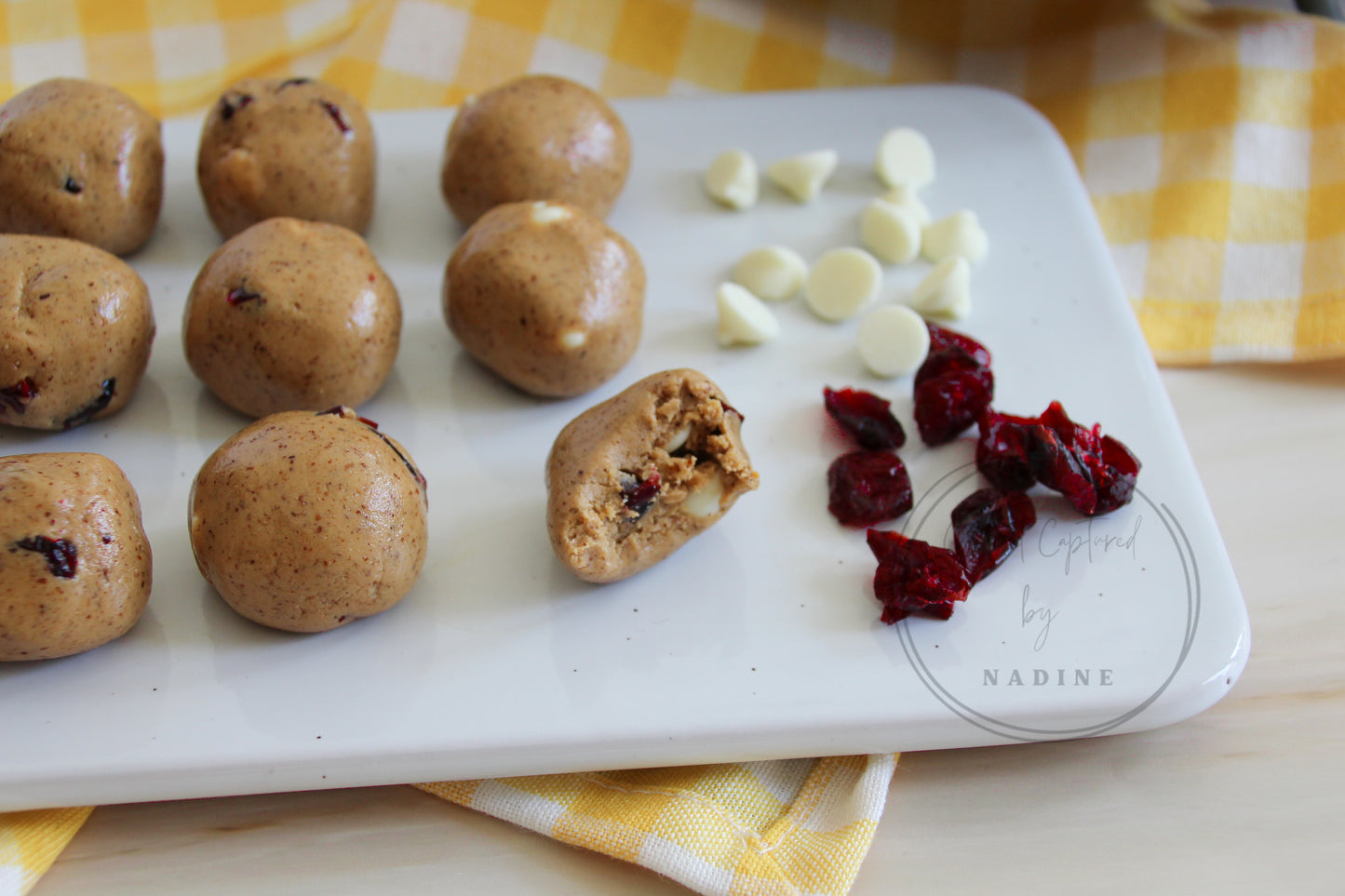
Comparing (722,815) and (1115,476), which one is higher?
(1115,476)

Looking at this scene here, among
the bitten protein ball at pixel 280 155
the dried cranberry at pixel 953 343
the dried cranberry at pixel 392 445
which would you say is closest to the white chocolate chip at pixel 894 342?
the dried cranberry at pixel 953 343

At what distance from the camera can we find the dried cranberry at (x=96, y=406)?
224 cm

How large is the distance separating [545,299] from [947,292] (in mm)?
867

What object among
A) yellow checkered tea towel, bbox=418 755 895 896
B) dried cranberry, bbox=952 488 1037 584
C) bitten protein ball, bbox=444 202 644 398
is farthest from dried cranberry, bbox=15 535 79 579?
dried cranberry, bbox=952 488 1037 584

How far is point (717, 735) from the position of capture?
→ 1867 mm

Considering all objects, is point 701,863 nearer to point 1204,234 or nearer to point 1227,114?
point 1204,234

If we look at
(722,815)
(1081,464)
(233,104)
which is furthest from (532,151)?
(722,815)

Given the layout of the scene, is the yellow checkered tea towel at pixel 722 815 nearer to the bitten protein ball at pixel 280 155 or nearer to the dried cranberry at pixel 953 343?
the dried cranberry at pixel 953 343

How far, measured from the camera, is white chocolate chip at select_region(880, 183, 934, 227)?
2.78 metres

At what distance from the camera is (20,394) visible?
7.06 ft

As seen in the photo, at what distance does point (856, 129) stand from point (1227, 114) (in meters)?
0.96

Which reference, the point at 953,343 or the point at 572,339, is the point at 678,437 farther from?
the point at 953,343

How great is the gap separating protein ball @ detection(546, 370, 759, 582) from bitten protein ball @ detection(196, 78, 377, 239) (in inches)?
36.1

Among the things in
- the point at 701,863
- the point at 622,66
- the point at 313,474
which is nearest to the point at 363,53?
the point at 622,66
